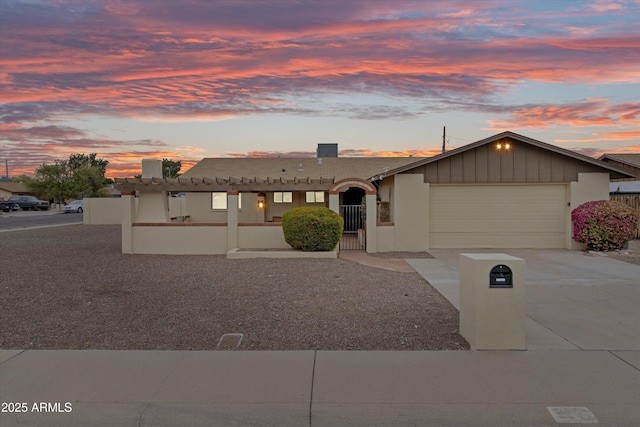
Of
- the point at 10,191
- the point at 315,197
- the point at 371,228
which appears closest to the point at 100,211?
the point at 315,197

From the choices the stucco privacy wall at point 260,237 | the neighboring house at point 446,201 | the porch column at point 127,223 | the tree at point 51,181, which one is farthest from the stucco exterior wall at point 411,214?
the tree at point 51,181

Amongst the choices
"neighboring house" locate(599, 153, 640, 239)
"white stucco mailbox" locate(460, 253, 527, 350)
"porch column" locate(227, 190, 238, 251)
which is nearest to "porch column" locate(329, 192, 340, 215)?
"porch column" locate(227, 190, 238, 251)

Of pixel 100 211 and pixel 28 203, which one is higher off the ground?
pixel 28 203

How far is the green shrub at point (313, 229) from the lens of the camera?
14.0 metres

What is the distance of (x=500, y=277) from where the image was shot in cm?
546

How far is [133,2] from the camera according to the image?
12211 millimetres

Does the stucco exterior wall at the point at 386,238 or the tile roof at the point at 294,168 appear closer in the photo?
the stucco exterior wall at the point at 386,238

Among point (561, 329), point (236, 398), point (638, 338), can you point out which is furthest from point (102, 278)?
point (638, 338)

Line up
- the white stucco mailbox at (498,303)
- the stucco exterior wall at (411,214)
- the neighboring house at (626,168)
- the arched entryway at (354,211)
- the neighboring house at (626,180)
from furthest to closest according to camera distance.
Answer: the neighboring house at (626,168), the neighboring house at (626,180), the stucco exterior wall at (411,214), the arched entryway at (354,211), the white stucco mailbox at (498,303)

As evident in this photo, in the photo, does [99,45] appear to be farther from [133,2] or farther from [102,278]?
[102,278]

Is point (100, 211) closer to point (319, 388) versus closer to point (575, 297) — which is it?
point (575, 297)

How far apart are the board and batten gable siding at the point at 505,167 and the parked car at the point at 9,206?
2038 inches

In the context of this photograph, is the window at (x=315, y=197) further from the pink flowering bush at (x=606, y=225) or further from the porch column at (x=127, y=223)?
the pink flowering bush at (x=606, y=225)

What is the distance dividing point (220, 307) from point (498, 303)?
4.44 meters
